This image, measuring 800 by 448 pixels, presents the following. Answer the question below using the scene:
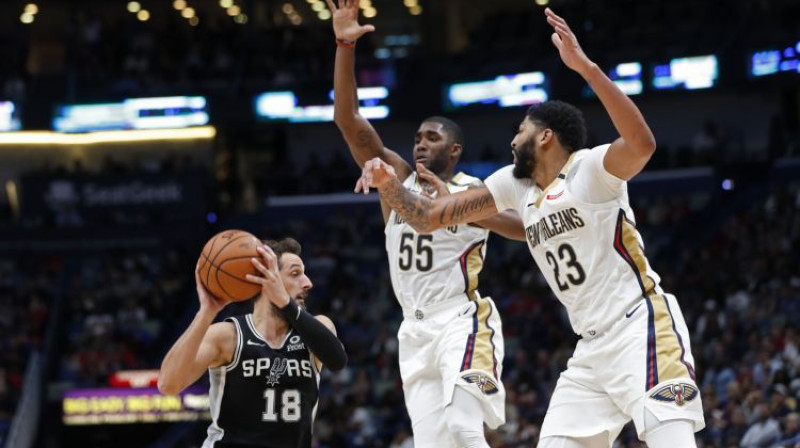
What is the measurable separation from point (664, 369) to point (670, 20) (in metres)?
21.2

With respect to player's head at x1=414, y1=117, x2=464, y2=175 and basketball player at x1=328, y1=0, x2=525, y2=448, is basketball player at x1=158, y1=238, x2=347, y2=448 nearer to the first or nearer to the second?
basketball player at x1=328, y1=0, x2=525, y2=448

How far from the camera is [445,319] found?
326 inches

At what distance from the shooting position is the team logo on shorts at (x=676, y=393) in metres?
6.17

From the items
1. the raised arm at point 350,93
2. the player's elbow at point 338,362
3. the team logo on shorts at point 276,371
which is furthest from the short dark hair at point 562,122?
the team logo on shorts at point 276,371

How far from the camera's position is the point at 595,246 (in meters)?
6.56

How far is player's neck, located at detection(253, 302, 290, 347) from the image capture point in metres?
6.32

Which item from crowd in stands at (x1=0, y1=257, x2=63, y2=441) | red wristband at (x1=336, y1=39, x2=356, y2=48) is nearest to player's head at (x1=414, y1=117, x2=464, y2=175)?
red wristband at (x1=336, y1=39, x2=356, y2=48)

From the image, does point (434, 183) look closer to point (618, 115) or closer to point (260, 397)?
point (618, 115)

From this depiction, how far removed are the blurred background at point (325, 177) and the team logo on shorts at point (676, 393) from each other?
1149 cm

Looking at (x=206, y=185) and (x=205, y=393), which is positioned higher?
(x=206, y=185)

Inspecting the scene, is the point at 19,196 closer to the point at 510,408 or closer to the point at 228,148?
the point at 228,148

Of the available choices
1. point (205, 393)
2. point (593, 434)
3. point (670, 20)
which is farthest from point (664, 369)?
point (670, 20)

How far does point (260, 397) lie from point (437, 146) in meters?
3.11

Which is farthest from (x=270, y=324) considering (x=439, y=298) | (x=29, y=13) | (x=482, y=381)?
(x=29, y=13)
